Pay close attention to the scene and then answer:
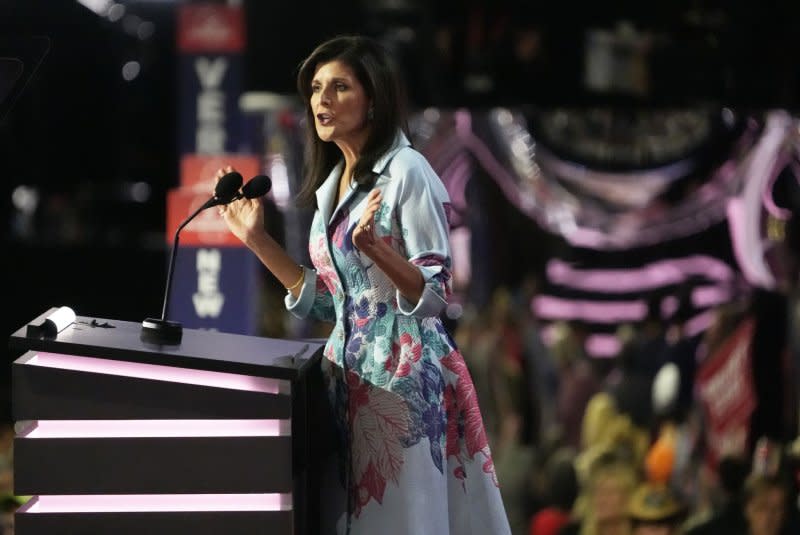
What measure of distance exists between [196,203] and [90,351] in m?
3.06

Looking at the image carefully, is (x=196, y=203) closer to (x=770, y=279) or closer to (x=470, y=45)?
(x=470, y=45)

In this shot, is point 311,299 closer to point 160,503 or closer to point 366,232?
point 366,232

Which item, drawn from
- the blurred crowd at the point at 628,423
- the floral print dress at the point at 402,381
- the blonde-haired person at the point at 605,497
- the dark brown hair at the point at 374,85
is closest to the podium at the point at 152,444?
the floral print dress at the point at 402,381

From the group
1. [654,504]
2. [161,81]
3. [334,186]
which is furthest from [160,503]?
[161,81]

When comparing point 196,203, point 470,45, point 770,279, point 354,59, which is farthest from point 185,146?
point 354,59

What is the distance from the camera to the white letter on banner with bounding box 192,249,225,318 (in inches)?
206

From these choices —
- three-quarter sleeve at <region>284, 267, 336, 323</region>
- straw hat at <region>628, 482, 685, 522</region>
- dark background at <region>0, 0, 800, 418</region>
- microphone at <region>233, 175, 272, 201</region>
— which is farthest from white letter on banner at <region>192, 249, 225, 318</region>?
microphone at <region>233, 175, 272, 201</region>

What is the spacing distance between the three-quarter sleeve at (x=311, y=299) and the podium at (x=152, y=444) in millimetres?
356

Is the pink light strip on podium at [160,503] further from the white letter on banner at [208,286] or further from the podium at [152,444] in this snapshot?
the white letter on banner at [208,286]

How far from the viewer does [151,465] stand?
2166 mm

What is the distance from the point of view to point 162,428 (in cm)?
217

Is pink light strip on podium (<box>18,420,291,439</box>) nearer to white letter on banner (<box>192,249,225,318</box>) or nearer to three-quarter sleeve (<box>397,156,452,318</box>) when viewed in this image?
three-quarter sleeve (<box>397,156,452,318</box>)

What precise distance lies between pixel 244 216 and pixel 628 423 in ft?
10.8

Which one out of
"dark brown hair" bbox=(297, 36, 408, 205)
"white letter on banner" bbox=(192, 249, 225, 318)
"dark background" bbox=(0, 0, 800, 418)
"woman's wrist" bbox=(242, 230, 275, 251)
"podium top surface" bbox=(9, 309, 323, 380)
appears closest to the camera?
"podium top surface" bbox=(9, 309, 323, 380)
